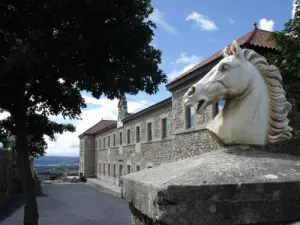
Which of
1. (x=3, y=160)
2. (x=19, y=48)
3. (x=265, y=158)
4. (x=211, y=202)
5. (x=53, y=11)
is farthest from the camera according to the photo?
(x=3, y=160)

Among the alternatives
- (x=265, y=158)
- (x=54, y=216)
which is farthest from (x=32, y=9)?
(x=54, y=216)

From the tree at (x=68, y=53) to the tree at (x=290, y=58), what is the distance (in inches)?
106

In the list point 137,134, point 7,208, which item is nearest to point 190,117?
point 137,134

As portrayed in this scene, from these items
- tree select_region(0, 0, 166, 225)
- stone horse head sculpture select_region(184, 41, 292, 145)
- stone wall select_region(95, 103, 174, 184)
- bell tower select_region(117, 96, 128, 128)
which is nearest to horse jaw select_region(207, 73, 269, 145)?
stone horse head sculpture select_region(184, 41, 292, 145)

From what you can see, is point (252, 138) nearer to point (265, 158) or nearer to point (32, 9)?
point (265, 158)

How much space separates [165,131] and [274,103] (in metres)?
16.5

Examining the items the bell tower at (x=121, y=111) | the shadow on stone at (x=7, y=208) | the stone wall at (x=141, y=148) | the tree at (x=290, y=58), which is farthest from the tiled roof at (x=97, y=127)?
the tree at (x=290, y=58)

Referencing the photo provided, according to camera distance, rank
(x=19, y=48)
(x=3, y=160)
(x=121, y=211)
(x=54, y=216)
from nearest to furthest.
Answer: (x=19, y=48), (x=54, y=216), (x=121, y=211), (x=3, y=160)

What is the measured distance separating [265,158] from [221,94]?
47 cm

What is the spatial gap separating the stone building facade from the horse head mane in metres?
4.89

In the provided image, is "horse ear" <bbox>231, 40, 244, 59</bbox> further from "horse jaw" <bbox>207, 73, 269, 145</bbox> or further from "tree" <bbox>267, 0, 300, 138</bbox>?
"tree" <bbox>267, 0, 300, 138</bbox>

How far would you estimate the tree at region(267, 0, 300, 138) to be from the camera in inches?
294

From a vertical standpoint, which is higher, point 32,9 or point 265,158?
point 32,9

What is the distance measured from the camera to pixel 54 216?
571 inches
